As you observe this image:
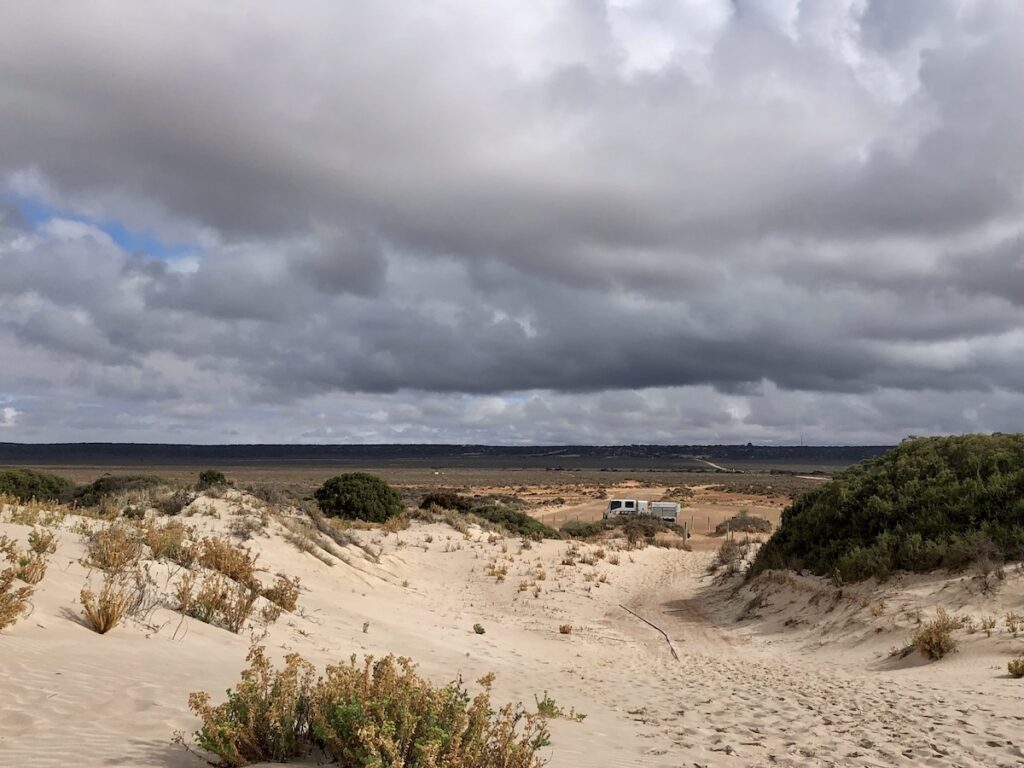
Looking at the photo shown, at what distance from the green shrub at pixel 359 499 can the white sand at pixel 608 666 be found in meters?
12.8

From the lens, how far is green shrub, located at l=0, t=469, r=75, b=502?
1166 inches

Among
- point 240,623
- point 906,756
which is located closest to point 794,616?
point 906,756

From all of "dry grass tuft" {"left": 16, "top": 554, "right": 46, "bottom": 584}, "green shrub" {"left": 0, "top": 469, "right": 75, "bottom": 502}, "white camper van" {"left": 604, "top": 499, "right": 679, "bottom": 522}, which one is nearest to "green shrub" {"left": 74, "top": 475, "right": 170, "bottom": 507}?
"green shrub" {"left": 0, "top": 469, "right": 75, "bottom": 502}

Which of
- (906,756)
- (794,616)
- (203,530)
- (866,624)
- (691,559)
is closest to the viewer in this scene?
(906,756)

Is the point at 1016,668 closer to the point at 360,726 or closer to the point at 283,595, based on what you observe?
the point at 360,726

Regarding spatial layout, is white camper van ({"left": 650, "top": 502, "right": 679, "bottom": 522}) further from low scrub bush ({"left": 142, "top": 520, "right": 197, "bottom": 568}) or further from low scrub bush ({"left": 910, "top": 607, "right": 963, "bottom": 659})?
low scrub bush ({"left": 142, "top": 520, "right": 197, "bottom": 568})

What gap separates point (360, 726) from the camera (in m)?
4.48

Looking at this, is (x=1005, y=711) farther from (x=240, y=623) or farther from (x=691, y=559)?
(x=691, y=559)

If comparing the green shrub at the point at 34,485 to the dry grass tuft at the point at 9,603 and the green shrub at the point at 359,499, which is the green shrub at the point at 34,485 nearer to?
the green shrub at the point at 359,499

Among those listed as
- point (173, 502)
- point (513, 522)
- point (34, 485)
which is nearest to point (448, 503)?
point (513, 522)

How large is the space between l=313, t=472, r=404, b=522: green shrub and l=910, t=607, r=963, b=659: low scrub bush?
23.9 metres

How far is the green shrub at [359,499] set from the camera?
31.6 m

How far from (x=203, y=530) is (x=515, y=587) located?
27.3 ft

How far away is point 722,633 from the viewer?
14.6m
